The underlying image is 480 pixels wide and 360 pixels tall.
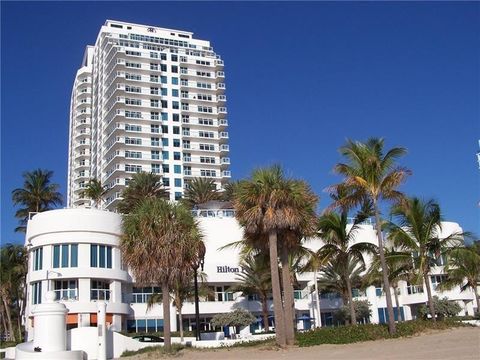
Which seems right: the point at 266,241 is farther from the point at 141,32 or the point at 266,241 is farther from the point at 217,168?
the point at 141,32

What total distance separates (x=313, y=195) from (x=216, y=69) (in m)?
93.4

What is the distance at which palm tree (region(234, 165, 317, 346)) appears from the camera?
28328mm

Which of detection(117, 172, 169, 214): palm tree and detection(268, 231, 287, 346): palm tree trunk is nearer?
detection(268, 231, 287, 346): palm tree trunk

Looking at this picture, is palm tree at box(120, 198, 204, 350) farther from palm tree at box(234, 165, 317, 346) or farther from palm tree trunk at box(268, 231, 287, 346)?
palm tree trunk at box(268, 231, 287, 346)

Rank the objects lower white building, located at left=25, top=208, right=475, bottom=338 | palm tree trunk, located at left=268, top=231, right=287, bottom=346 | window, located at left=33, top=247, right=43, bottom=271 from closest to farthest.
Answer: palm tree trunk, located at left=268, top=231, right=287, bottom=346 < lower white building, located at left=25, top=208, right=475, bottom=338 < window, located at left=33, top=247, right=43, bottom=271

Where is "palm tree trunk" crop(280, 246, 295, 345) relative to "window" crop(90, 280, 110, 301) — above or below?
below

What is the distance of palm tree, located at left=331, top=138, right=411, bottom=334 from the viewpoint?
28.5 metres

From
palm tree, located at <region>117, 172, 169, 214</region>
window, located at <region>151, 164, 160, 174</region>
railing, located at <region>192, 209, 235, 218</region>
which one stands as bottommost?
railing, located at <region>192, 209, 235, 218</region>

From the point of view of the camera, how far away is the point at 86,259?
148 feet

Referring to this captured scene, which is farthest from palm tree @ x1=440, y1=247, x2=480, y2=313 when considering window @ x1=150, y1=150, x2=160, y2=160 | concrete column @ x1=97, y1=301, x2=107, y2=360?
window @ x1=150, y1=150, x2=160, y2=160

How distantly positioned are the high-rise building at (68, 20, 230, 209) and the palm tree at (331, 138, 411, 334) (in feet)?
253

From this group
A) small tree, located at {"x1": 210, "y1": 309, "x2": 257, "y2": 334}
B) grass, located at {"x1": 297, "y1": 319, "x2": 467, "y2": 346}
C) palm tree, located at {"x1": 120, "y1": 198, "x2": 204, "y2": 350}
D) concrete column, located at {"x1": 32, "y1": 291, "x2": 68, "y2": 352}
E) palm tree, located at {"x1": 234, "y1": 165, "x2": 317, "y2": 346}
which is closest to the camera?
grass, located at {"x1": 297, "y1": 319, "x2": 467, "y2": 346}

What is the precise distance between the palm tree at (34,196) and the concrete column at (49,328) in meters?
47.5

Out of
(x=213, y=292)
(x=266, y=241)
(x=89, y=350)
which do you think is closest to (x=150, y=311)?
(x=213, y=292)
